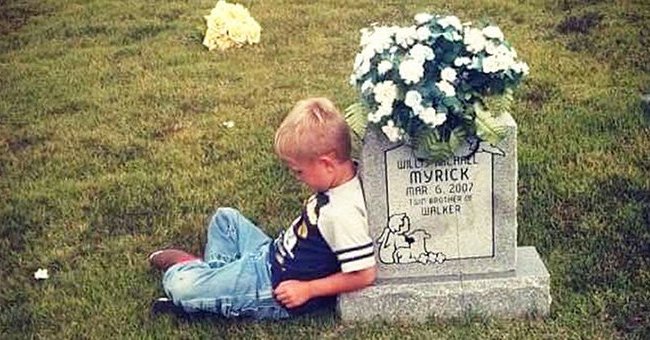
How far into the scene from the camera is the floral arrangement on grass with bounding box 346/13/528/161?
434 centimetres

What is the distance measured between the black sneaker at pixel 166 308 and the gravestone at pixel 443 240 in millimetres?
725

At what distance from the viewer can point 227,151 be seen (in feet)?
22.8

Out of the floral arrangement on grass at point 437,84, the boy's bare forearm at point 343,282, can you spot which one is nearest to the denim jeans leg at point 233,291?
the boy's bare forearm at point 343,282

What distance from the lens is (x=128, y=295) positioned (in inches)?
203

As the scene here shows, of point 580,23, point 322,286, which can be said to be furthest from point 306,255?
point 580,23

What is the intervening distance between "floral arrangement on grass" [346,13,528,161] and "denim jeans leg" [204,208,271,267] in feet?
3.21

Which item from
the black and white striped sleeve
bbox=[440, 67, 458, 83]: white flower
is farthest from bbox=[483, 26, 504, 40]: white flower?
the black and white striped sleeve

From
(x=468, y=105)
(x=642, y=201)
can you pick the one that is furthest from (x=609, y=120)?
(x=468, y=105)

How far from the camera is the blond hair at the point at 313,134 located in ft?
14.7

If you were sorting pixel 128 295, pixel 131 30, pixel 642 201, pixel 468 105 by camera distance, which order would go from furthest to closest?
pixel 131 30 → pixel 642 201 → pixel 128 295 → pixel 468 105

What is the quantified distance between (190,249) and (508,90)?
1991 mm

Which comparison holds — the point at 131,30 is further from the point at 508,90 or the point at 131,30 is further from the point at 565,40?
the point at 508,90

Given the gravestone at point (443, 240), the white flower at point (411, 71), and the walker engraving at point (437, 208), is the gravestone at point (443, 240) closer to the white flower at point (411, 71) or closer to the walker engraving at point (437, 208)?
the walker engraving at point (437, 208)

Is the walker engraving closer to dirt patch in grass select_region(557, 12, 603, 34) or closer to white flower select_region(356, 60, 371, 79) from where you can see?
white flower select_region(356, 60, 371, 79)
